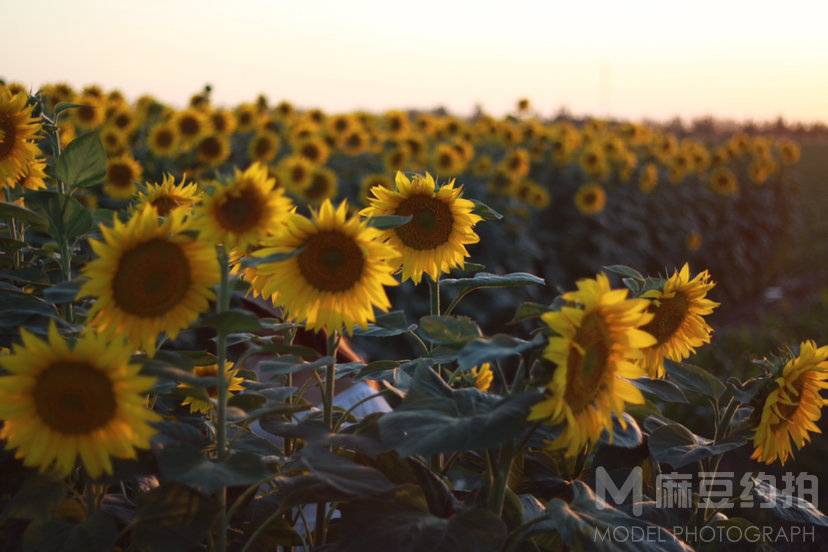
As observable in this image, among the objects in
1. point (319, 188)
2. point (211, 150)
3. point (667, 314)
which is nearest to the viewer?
point (667, 314)

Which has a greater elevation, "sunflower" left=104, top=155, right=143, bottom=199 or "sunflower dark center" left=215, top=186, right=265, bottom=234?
"sunflower dark center" left=215, top=186, right=265, bottom=234

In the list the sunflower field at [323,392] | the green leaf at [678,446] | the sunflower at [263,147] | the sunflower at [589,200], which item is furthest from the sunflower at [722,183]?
the green leaf at [678,446]

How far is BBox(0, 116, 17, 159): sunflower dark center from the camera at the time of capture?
215 cm

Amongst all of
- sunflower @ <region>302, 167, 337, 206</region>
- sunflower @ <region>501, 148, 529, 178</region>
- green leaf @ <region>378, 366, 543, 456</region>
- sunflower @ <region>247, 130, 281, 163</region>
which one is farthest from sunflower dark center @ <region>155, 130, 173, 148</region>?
green leaf @ <region>378, 366, 543, 456</region>

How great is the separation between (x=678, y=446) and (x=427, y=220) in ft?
2.14

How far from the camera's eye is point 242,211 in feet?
5.03

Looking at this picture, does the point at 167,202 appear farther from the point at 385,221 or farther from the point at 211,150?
the point at 211,150

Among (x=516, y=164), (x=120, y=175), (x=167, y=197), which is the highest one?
(x=167, y=197)

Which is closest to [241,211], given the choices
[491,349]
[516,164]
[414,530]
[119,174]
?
[491,349]

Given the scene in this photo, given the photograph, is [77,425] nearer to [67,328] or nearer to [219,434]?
[219,434]

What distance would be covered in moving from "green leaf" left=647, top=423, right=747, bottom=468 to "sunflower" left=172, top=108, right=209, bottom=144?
21.4 ft

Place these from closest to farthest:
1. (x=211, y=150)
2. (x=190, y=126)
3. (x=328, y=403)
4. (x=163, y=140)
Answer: (x=328, y=403)
(x=211, y=150)
(x=163, y=140)
(x=190, y=126)

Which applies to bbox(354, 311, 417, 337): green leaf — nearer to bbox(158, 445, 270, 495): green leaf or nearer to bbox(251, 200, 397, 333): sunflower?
bbox(251, 200, 397, 333): sunflower

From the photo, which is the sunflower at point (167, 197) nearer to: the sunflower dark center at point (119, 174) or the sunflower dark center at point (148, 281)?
the sunflower dark center at point (148, 281)
